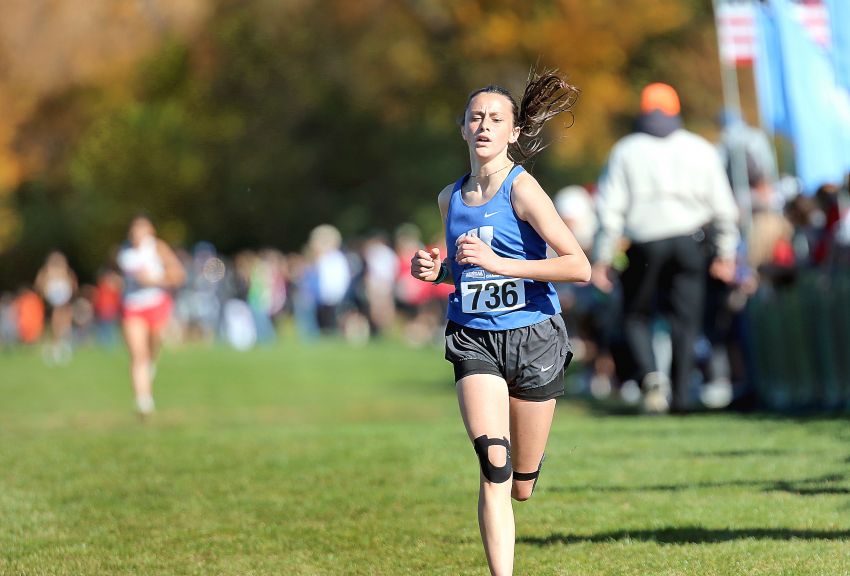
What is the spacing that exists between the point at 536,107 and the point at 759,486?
290 centimetres

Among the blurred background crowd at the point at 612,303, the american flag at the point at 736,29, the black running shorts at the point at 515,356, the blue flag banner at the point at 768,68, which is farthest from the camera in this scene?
the american flag at the point at 736,29

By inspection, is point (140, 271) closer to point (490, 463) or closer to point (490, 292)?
point (490, 292)

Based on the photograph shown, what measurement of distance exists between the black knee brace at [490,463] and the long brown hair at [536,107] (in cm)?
125

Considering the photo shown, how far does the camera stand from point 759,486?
8094 mm

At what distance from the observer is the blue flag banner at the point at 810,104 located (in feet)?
45.4

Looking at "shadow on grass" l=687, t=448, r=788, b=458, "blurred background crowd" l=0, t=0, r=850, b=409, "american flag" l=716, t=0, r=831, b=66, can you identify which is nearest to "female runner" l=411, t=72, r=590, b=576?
"shadow on grass" l=687, t=448, r=788, b=458

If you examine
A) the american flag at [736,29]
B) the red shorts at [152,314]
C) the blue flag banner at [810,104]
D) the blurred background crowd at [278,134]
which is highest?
the blurred background crowd at [278,134]

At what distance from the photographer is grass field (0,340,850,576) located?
6.51 meters

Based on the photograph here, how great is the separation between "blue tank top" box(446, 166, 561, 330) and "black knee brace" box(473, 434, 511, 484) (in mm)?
514

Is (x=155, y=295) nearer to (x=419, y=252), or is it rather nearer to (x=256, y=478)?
(x=256, y=478)

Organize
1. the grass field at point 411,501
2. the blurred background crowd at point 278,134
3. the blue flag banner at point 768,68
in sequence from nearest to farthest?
1. the grass field at point 411,501
2. the blue flag banner at point 768,68
3. the blurred background crowd at point 278,134

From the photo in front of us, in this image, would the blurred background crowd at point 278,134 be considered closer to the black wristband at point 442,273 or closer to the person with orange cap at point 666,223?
the person with orange cap at point 666,223

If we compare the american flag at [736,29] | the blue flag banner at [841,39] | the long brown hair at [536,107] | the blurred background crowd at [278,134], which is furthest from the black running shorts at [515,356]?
the blurred background crowd at [278,134]

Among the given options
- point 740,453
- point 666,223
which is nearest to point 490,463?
point 740,453
